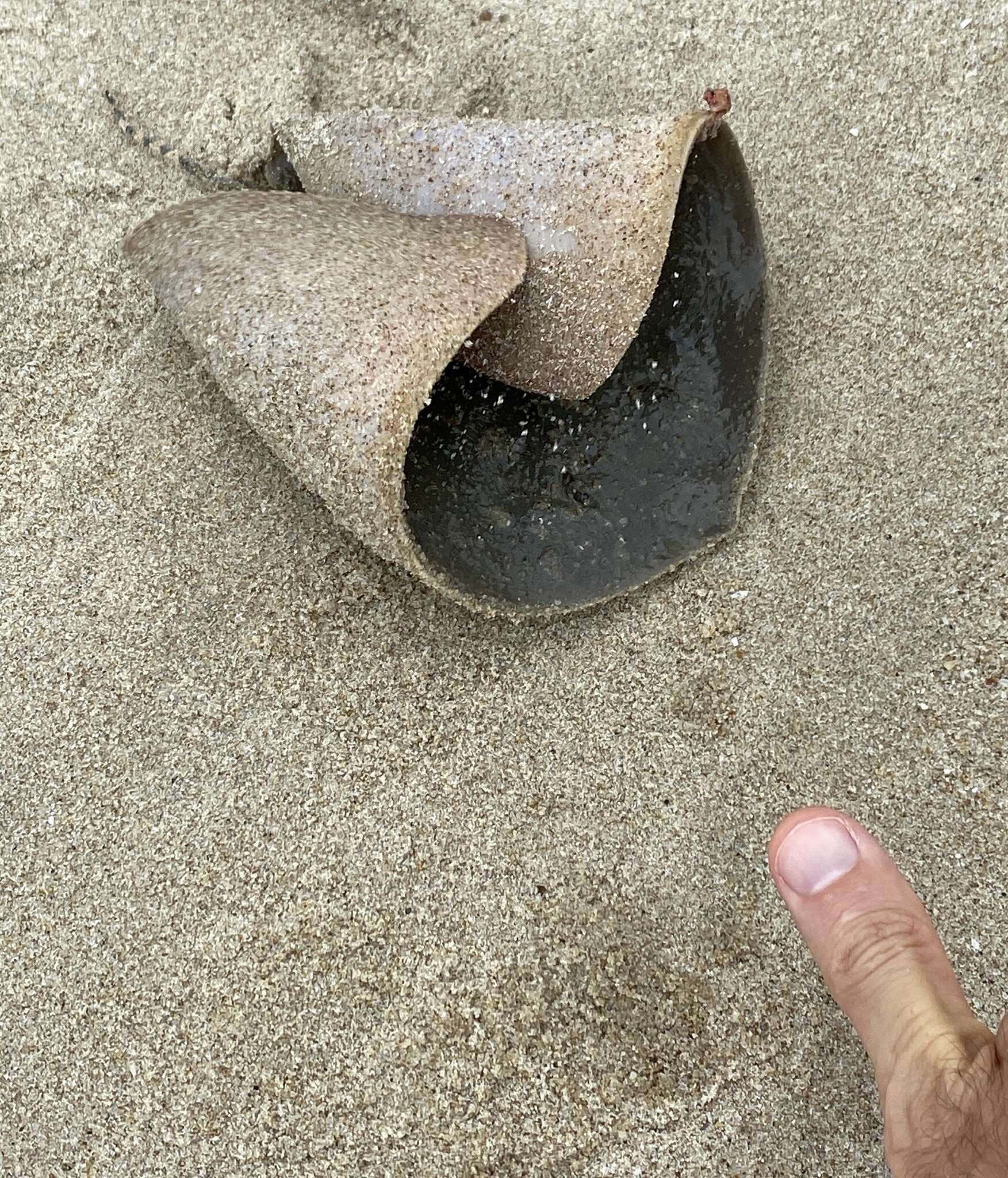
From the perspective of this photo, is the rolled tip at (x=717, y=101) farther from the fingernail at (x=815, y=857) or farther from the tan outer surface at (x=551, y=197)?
the fingernail at (x=815, y=857)

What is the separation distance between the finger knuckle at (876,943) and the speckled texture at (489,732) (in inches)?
6.5

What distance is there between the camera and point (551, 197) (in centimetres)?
122

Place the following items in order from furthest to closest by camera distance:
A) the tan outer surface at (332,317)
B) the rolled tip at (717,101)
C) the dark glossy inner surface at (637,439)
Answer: the dark glossy inner surface at (637,439)
the rolled tip at (717,101)
the tan outer surface at (332,317)

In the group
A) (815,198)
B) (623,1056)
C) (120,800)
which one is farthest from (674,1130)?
(815,198)

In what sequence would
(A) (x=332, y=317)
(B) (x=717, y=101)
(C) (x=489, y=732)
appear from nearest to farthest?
(A) (x=332, y=317) < (B) (x=717, y=101) < (C) (x=489, y=732)

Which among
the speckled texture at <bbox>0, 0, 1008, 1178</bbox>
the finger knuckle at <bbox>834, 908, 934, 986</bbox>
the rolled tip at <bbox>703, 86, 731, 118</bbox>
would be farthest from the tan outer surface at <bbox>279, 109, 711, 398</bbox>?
the finger knuckle at <bbox>834, 908, 934, 986</bbox>

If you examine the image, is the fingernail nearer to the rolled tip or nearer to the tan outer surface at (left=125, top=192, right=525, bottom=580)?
the tan outer surface at (left=125, top=192, right=525, bottom=580)

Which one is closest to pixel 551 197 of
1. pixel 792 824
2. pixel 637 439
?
pixel 637 439

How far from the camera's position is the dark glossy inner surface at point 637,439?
132 centimetres

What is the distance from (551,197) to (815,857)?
3.01 ft

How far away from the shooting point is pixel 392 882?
4.13ft

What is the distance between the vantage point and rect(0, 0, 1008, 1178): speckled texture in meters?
1.20

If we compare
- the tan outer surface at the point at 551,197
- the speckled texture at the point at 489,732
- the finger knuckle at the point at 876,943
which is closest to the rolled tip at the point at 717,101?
the tan outer surface at the point at 551,197

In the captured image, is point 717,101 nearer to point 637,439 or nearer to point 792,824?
point 637,439
